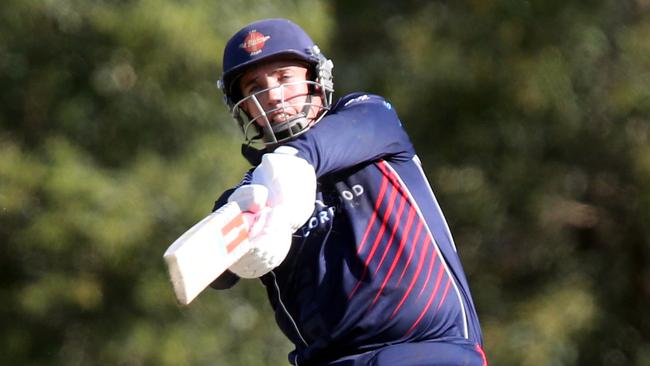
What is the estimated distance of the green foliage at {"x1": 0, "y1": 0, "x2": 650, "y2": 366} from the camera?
9109mm

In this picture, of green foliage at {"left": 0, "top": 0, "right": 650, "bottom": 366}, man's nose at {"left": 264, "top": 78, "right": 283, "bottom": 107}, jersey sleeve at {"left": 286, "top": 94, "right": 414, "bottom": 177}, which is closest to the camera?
jersey sleeve at {"left": 286, "top": 94, "right": 414, "bottom": 177}

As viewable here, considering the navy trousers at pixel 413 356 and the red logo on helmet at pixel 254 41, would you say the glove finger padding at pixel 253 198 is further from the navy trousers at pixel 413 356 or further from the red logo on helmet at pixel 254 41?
the red logo on helmet at pixel 254 41

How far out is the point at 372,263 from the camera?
3.92 m

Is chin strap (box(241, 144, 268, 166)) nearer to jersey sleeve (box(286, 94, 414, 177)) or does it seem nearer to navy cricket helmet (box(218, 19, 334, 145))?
navy cricket helmet (box(218, 19, 334, 145))

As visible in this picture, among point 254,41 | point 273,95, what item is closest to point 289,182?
point 273,95

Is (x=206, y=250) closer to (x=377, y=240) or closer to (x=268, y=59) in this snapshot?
(x=377, y=240)

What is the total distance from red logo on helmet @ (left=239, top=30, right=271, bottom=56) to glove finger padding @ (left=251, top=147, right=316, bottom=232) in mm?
679

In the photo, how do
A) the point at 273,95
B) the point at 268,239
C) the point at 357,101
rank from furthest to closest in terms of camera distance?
the point at 273,95
the point at 357,101
the point at 268,239

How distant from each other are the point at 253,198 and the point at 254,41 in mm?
835

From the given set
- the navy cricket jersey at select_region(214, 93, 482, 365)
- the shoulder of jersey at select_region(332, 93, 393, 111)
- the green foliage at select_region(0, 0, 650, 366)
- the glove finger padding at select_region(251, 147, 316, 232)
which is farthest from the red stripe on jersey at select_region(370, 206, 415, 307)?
the green foliage at select_region(0, 0, 650, 366)

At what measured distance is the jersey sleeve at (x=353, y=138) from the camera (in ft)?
11.9

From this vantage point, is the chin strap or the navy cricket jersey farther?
the chin strap

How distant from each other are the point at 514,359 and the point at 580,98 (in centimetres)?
194

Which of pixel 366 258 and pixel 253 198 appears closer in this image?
pixel 253 198
